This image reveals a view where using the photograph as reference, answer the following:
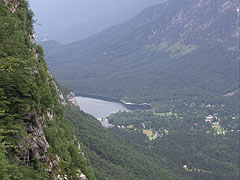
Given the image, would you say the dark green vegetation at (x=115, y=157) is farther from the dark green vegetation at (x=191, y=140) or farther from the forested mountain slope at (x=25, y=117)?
the forested mountain slope at (x=25, y=117)

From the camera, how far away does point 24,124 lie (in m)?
25.2

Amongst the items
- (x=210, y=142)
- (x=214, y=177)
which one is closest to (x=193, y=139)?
(x=210, y=142)

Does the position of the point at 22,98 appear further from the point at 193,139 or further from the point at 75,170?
the point at 193,139

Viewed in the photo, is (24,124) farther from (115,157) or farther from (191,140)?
(191,140)

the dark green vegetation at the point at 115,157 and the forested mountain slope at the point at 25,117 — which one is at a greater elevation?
the forested mountain slope at the point at 25,117

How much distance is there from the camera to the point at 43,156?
25.8 meters

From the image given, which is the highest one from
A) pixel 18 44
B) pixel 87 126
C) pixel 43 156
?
pixel 18 44

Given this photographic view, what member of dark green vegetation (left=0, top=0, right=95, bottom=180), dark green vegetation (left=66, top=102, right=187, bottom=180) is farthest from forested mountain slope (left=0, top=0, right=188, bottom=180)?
dark green vegetation (left=66, top=102, right=187, bottom=180)

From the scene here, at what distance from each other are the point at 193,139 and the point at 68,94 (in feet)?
205

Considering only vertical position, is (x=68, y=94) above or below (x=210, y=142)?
above

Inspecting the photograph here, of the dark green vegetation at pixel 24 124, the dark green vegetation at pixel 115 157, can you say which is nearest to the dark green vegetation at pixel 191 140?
the dark green vegetation at pixel 115 157

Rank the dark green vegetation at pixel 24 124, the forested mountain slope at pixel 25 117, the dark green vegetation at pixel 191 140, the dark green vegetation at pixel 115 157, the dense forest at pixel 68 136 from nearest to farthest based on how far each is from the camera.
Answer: the dark green vegetation at pixel 24 124
the forested mountain slope at pixel 25 117
the dense forest at pixel 68 136
the dark green vegetation at pixel 115 157
the dark green vegetation at pixel 191 140

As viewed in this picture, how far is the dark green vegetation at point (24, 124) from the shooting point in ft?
72.9

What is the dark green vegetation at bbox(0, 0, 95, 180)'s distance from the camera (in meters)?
22.2
